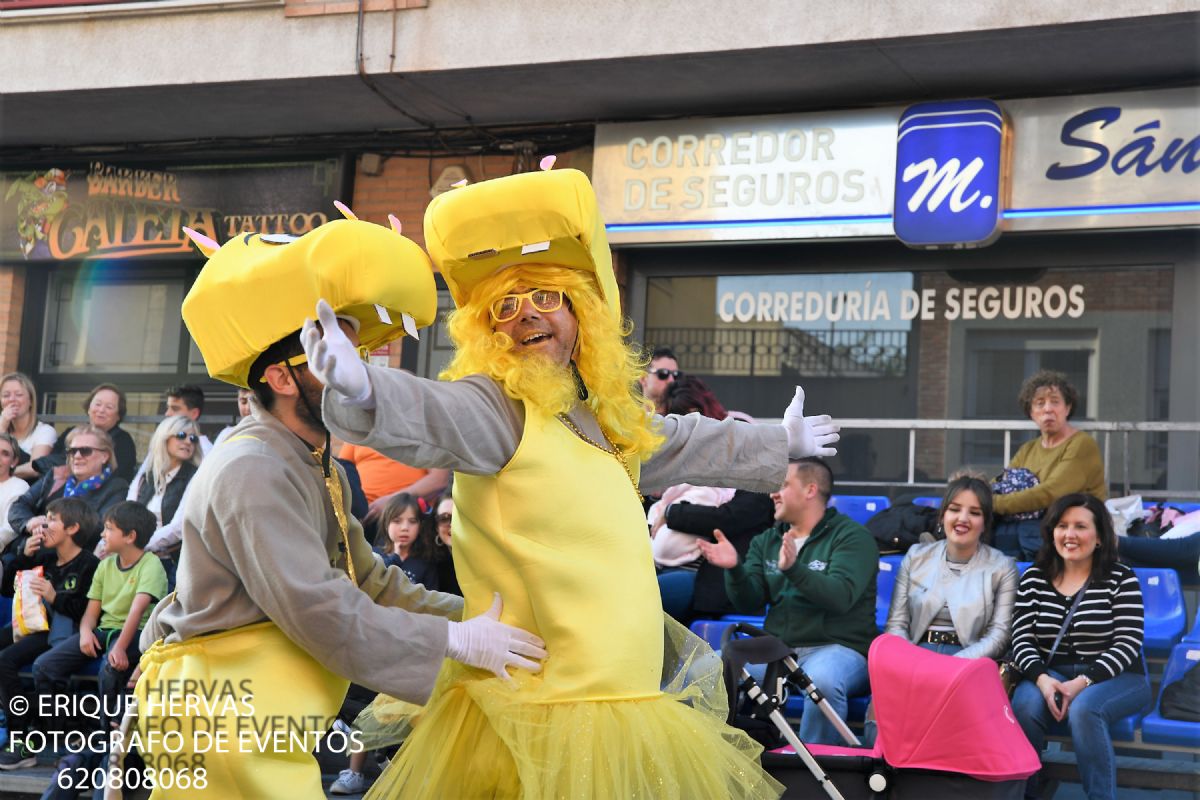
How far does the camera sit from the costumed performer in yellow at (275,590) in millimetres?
3221

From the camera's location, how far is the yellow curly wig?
3.49 meters

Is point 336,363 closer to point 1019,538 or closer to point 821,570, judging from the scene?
point 821,570

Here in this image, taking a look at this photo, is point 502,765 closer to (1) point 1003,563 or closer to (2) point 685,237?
(1) point 1003,563

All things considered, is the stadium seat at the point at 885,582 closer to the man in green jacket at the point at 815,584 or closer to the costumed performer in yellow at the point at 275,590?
the man in green jacket at the point at 815,584

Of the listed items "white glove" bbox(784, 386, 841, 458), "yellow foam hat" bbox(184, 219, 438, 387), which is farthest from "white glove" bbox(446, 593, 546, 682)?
"white glove" bbox(784, 386, 841, 458)

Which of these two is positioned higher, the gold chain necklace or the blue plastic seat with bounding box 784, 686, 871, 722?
the gold chain necklace

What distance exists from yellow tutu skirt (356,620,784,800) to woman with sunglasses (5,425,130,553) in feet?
19.5

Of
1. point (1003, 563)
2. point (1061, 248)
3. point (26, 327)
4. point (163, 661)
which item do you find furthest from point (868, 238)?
point (26, 327)

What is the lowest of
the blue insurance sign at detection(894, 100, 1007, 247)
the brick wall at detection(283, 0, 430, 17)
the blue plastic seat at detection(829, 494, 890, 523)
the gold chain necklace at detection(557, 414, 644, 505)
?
the blue plastic seat at detection(829, 494, 890, 523)

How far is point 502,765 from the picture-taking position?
3.32 metres

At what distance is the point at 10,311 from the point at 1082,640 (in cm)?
945

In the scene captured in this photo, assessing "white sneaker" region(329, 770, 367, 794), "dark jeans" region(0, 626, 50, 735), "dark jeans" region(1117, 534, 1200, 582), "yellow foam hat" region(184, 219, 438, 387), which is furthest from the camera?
"dark jeans" region(0, 626, 50, 735)

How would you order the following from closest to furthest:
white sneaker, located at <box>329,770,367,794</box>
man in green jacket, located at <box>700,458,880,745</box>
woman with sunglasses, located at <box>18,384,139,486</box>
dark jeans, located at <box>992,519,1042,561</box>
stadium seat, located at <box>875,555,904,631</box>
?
man in green jacket, located at <box>700,458,880,745</box> < white sneaker, located at <box>329,770,367,794</box> < dark jeans, located at <box>992,519,1042,561</box> < stadium seat, located at <box>875,555,904,631</box> < woman with sunglasses, located at <box>18,384,139,486</box>

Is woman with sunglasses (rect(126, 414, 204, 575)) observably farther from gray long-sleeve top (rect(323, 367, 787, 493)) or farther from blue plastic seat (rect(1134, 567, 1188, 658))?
blue plastic seat (rect(1134, 567, 1188, 658))
